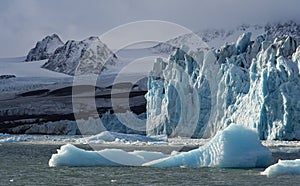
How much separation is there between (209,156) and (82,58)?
13290 cm

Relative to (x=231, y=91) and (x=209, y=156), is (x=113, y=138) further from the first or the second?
(x=209, y=156)

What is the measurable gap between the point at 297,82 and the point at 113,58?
360 feet

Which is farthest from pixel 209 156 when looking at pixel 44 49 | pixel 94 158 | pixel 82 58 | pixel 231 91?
pixel 44 49

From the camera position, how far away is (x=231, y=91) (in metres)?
38.8

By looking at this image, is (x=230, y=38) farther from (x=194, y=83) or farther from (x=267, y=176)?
(x=267, y=176)

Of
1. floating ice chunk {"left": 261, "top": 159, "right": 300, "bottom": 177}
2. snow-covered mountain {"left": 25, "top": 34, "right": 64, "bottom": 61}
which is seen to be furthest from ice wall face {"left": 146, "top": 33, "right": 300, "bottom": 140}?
snow-covered mountain {"left": 25, "top": 34, "right": 64, "bottom": 61}

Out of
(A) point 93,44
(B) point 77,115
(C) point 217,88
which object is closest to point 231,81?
(C) point 217,88

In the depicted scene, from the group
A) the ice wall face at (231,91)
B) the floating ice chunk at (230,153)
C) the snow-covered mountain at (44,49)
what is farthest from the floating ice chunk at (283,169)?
the snow-covered mountain at (44,49)

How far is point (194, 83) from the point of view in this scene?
4262cm

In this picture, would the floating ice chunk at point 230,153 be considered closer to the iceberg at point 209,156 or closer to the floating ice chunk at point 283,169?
the iceberg at point 209,156

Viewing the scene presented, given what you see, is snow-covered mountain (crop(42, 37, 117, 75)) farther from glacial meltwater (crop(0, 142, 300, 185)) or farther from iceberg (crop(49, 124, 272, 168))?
glacial meltwater (crop(0, 142, 300, 185))

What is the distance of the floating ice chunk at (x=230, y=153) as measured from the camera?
18.9 meters

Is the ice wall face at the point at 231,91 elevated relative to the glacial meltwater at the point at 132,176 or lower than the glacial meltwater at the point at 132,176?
elevated

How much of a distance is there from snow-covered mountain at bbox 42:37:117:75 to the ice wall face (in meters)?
95.7
